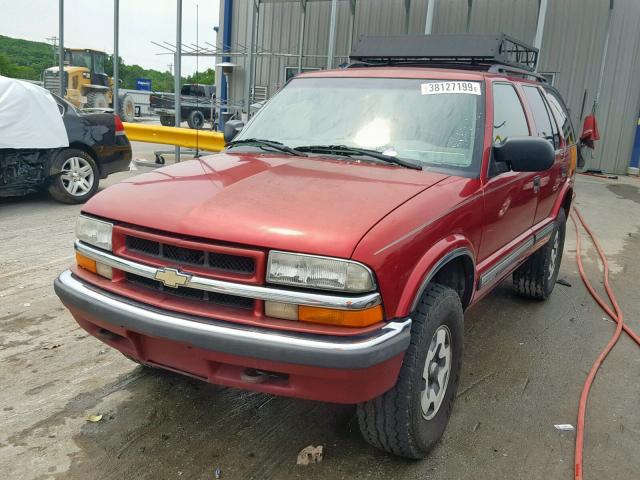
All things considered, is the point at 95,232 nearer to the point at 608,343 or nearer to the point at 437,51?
the point at 437,51

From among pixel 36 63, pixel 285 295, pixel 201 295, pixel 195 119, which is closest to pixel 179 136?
pixel 201 295

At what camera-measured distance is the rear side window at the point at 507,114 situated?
3469 mm

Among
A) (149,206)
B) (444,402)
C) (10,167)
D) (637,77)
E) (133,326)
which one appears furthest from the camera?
(637,77)

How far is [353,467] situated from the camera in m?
Answer: 2.63

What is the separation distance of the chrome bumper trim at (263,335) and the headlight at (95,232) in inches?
12.5

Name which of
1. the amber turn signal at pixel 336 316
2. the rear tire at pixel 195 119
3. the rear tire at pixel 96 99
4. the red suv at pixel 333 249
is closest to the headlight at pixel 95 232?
the red suv at pixel 333 249

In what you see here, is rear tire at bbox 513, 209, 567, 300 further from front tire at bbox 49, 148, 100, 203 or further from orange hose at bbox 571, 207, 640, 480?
front tire at bbox 49, 148, 100, 203

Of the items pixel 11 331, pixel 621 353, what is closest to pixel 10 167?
pixel 11 331

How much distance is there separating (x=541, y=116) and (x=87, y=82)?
28.4 meters

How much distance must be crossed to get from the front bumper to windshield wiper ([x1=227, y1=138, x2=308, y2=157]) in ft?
4.39

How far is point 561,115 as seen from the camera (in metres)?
5.17

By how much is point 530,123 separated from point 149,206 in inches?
112

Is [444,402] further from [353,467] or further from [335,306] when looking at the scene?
[335,306]

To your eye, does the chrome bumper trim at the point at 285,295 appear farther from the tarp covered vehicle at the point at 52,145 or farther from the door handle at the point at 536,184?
the tarp covered vehicle at the point at 52,145
